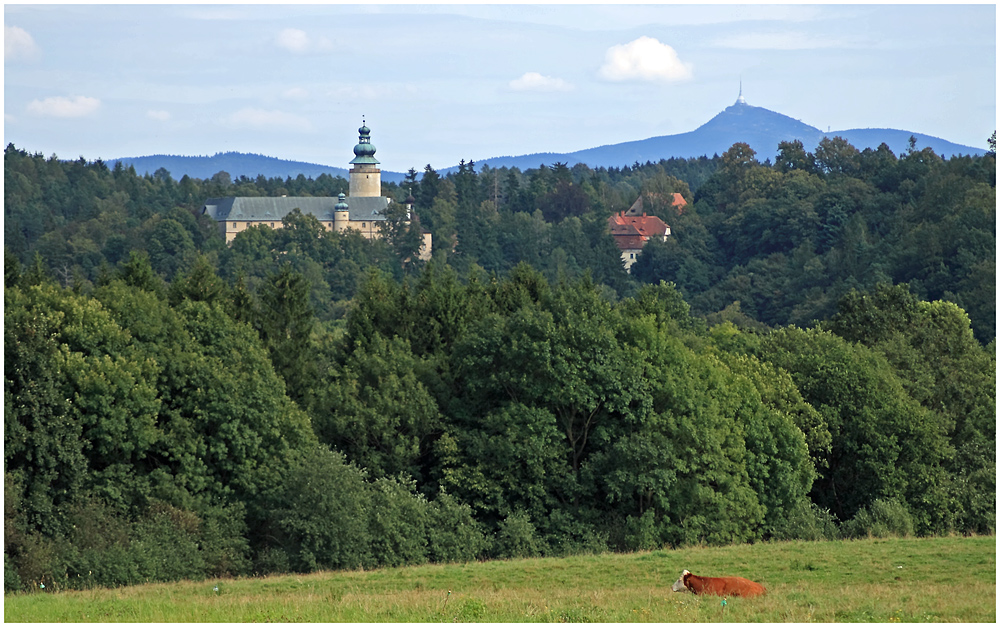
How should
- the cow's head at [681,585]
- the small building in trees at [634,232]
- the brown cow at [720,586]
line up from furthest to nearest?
the small building in trees at [634,232]
the cow's head at [681,585]
the brown cow at [720,586]

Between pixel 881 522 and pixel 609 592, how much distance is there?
1423cm

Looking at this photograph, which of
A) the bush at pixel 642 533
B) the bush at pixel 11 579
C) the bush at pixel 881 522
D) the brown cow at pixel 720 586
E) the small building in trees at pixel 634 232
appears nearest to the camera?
the brown cow at pixel 720 586

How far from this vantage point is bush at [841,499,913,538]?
3042 centimetres

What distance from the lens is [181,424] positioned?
31.6 metres

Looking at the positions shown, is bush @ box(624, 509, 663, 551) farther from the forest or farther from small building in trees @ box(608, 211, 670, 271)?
small building in trees @ box(608, 211, 670, 271)

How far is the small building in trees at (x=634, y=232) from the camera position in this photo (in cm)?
18612

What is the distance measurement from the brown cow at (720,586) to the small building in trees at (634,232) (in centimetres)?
16462

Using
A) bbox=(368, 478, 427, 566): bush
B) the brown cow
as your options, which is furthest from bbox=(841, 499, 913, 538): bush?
the brown cow

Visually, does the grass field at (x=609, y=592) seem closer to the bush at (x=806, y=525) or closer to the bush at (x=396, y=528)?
the bush at (x=396, y=528)

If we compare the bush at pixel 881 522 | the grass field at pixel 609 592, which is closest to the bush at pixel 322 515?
the grass field at pixel 609 592

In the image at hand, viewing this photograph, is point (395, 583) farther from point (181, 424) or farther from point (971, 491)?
point (971, 491)

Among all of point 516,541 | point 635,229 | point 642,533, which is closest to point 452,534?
point 516,541

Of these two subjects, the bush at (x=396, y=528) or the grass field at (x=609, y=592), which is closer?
the grass field at (x=609, y=592)

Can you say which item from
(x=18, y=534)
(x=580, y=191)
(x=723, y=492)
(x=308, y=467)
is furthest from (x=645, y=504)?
(x=580, y=191)
